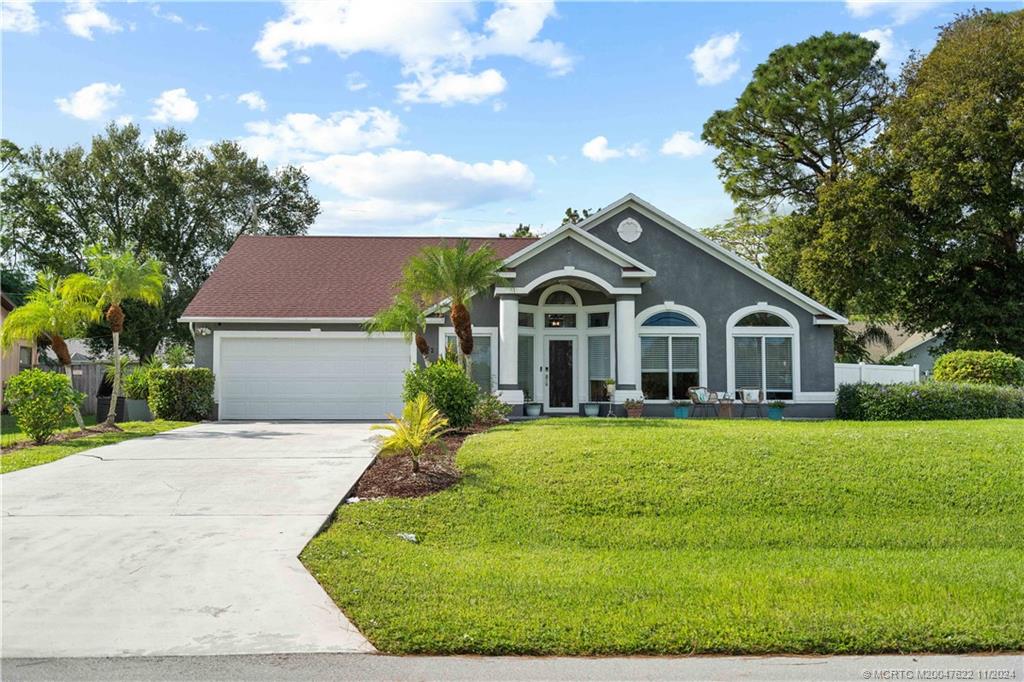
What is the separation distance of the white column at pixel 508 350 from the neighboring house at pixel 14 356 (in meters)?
17.9

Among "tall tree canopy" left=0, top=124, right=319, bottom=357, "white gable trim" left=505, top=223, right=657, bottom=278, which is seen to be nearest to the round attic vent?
"white gable trim" left=505, top=223, right=657, bottom=278

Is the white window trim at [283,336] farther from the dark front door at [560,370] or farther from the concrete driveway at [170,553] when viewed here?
the concrete driveway at [170,553]

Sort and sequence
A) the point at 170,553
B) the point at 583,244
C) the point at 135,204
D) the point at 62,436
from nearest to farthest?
the point at 170,553, the point at 62,436, the point at 583,244, the point at 135,204

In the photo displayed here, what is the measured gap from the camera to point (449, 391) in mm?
14664

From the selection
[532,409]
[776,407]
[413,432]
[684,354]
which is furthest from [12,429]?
[776,407]

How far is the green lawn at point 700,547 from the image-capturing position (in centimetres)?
580

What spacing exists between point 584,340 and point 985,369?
34.2 ft

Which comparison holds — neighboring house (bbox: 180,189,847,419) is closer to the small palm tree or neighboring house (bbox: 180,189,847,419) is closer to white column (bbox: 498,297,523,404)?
white column (bbox: 498,297,523,404)

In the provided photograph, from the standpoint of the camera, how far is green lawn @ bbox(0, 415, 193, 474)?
41.4 feet

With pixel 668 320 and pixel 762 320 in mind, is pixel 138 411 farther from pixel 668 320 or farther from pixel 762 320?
pixel 762 320

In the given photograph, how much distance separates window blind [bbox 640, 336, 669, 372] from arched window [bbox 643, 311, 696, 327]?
0.35 metres

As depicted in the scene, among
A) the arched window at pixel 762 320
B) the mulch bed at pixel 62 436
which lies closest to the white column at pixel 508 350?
the arched window at pixel 762 320

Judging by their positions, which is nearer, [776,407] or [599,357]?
[776,407]

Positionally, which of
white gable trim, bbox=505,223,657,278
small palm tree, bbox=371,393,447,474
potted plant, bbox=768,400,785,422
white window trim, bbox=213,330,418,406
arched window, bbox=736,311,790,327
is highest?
white gable trim, bbox=505,223,657,278
